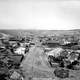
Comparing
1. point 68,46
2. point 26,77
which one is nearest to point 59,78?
point 26,77

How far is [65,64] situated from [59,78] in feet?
8.59

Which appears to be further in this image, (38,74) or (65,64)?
(65,64)

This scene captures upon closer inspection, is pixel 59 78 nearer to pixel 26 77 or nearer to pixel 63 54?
pixel 26 77

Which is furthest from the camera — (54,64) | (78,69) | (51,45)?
(51,45)

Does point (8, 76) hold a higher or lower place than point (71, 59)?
lower

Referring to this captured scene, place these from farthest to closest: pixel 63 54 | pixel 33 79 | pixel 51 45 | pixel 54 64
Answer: pixel 51 45
pixel 63 54
pixel 54 64
pixel 33 79

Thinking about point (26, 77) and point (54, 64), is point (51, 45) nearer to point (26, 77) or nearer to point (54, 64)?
point (54, 64)

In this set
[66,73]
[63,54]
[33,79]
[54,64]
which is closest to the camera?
[33,79]

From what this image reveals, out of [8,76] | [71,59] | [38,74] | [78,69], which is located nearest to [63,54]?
[71,59]

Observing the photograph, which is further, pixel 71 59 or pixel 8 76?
pixel 71 59

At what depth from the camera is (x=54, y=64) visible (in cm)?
1007

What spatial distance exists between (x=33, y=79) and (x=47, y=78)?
3.81 feet

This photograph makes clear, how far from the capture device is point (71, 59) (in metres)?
10.2

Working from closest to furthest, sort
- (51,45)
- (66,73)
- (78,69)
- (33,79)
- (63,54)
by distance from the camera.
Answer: (33,79) < (66,73) < (78,69) < (63,54) < (51,45)
